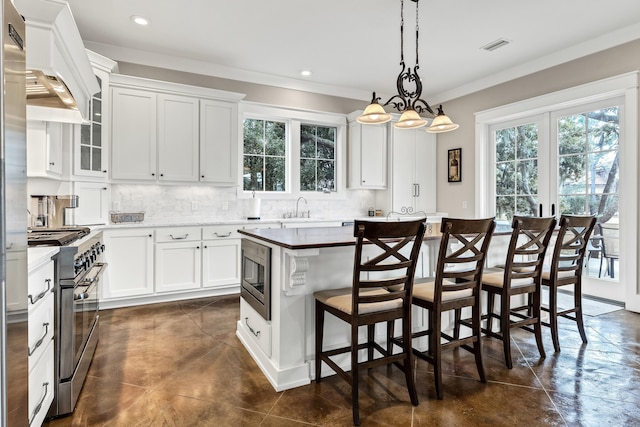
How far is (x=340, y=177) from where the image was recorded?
5.74 metres

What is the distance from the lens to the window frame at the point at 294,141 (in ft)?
16.3

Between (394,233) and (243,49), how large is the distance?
11.3 feet

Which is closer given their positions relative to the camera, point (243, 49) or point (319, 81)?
point (243, 49)

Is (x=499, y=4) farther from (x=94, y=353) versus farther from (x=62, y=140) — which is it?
(x=94, y=353)

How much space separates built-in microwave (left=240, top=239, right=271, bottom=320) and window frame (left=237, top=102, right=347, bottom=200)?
2.30 metres

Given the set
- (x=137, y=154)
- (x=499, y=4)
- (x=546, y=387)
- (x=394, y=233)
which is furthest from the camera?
(x=137, y=154)

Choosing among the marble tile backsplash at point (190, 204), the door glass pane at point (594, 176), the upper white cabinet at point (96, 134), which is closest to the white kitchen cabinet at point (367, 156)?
the marble tile backsplash at point (190, 204)

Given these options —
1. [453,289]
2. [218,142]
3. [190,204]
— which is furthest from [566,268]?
[190,204]

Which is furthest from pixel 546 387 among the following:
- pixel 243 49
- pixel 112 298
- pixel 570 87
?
pixel 243 49

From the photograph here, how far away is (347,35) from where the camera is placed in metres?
3.90

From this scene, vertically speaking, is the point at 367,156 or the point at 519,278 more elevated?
the point at 367,156

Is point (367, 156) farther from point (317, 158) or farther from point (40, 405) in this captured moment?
point (40, 405)

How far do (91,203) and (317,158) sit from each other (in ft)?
10.4

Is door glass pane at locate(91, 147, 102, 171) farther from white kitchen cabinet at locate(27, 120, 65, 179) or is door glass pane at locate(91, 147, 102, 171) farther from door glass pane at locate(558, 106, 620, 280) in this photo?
door glass pane at locate(558, 106, 620, 280)
